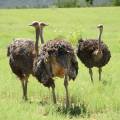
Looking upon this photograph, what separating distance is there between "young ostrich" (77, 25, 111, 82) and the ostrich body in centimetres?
305

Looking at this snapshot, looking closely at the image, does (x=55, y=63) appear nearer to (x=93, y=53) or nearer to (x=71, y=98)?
(x=71, y=98)

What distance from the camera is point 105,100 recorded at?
9.25 metres

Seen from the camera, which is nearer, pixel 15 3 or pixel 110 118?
pixel 110 118

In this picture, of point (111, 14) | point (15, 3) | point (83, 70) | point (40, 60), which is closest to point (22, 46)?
point (40, 60)

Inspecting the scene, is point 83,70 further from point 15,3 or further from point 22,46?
point 15,3

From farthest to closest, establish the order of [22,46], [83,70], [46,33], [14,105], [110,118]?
[46,33]
[83,70]
[22,46]
[14,105]
[110,118]

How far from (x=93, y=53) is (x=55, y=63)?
3.60 meters

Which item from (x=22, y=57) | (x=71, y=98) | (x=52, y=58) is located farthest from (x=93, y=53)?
Result: (x=52, y=58)

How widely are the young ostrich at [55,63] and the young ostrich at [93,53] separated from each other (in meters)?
3.05

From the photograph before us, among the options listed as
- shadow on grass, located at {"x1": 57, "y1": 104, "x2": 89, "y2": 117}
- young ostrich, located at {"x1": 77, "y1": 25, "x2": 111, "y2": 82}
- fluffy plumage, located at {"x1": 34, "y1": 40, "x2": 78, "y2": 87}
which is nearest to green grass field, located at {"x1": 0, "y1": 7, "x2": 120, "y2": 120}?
shadow on grass, located at {"x1": 57, "y1": 104, "x2": 89, "y2": 117}

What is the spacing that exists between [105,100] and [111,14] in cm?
3099

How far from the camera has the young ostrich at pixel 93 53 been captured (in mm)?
12031

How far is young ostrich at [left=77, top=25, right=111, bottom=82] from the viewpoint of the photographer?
12031 mm

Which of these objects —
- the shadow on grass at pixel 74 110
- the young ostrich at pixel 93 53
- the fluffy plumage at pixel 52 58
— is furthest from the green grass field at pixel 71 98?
the fluffy plumage at pixel 52 58
